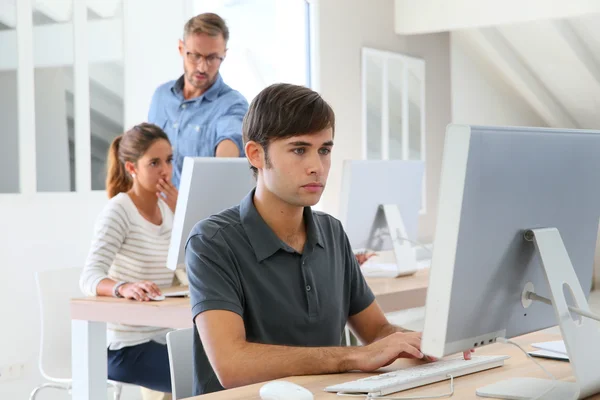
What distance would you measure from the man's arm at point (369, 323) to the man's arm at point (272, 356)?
1.03 ft

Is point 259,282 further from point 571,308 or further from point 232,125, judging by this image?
point 232,125

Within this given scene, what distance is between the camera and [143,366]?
2750 mm

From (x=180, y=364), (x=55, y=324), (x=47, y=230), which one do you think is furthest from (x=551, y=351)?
(x=47, y=230)

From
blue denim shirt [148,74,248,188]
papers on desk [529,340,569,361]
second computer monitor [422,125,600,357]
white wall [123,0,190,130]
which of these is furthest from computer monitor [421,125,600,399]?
white wall [123,0,190,130]

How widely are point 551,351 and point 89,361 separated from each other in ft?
4.75

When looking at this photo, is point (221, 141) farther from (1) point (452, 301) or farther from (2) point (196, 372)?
(1) point (452, 301)

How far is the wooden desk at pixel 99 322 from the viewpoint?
2469 millimetres

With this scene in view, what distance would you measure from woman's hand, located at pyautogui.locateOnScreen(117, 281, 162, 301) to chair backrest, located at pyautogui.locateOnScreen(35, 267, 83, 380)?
0.61 m

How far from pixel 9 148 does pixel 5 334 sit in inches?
32.3

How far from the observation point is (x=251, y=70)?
5805 mm

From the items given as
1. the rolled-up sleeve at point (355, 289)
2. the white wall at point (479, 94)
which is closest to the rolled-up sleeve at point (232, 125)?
the rolled-up sleeve at point (355, 289)

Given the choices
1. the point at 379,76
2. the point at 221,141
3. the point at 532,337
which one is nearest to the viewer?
the point at 532,337

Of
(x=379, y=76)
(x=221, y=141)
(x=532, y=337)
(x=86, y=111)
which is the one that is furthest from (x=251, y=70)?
(x=532, y=337)

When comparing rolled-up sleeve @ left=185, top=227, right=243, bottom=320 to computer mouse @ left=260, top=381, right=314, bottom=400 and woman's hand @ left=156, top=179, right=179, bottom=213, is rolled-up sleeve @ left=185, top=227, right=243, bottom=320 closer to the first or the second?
computer mouse @ left=260, top=381, right=314, bottom=400
